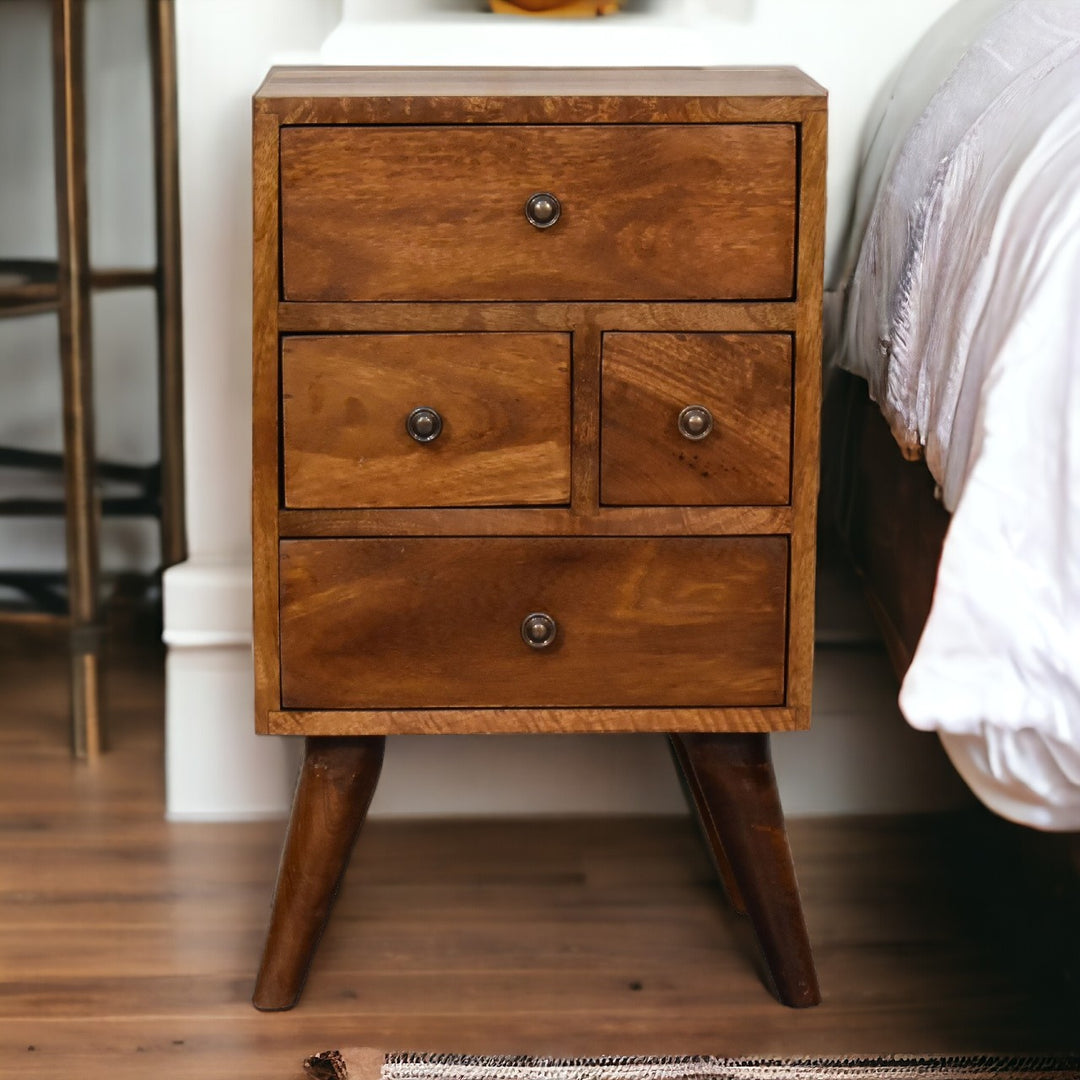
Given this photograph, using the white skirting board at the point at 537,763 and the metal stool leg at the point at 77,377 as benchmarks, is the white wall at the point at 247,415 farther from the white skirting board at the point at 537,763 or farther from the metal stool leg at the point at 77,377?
the metal stool leg at the point at 77,377

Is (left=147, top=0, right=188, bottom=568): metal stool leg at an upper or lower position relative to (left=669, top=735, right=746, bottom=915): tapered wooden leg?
upper

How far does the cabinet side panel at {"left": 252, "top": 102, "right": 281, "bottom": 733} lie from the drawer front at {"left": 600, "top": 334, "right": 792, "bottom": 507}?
0.73 feet

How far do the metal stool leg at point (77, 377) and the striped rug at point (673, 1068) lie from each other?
0.70 metres

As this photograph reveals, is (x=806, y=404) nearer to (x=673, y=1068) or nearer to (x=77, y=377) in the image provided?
(x=673, y=1068)

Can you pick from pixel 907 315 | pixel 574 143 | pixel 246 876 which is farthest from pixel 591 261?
pixel 246 876

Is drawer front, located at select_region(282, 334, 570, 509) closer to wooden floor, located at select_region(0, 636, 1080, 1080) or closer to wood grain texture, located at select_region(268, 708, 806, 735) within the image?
wood grain texture, located at select_region(268, 708, 806, 735)

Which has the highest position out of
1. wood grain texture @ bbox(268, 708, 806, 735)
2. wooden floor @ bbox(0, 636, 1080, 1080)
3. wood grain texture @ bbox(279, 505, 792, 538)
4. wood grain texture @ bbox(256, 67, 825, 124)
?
wood grain texture @ bbox(256, 67, 825, 124)

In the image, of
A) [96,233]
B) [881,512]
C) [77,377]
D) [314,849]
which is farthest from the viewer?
[96,233]

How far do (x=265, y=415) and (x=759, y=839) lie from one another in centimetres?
47

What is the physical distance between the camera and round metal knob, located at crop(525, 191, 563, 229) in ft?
2.99

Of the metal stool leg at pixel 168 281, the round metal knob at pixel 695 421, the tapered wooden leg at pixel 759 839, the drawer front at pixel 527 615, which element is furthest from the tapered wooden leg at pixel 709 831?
the metal stool leg at pixel 168 281

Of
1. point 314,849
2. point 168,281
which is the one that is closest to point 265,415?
point 314,849

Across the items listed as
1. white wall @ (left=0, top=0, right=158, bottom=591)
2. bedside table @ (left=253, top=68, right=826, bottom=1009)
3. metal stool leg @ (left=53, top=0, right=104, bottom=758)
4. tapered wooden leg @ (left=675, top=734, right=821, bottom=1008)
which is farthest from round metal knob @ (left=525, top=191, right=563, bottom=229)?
white wall @ (left=0, top=0, right=158, bottom=591)

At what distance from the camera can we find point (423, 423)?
3.08 ft
